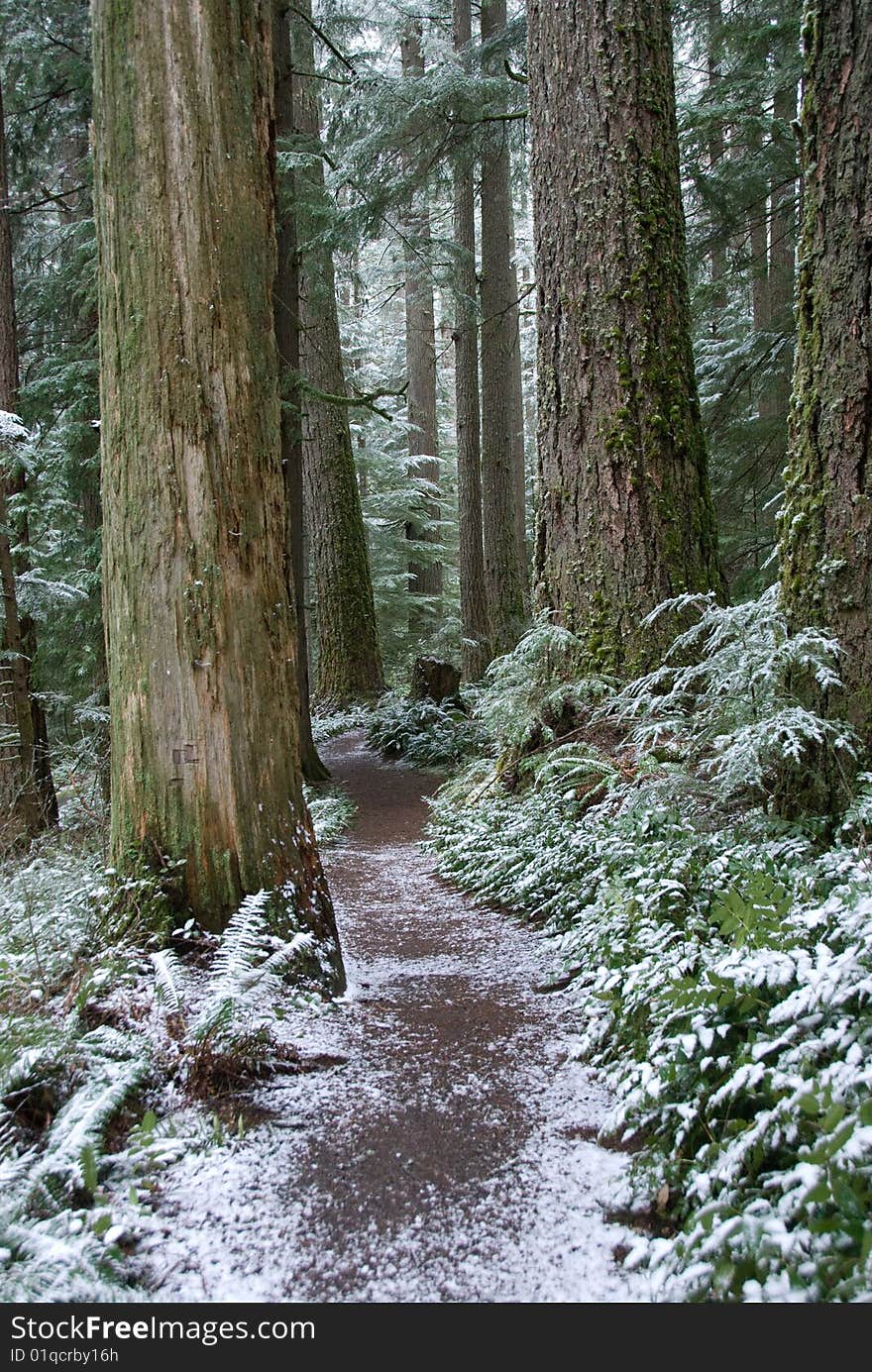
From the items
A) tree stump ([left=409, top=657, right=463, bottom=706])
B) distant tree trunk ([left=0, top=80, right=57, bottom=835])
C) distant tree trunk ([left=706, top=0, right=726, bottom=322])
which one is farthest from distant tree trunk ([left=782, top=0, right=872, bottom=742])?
tree stump ([left=409, top=657, right=463, bottom=706])

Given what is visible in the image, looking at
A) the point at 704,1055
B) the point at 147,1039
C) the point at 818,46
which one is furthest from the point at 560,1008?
the point at 818,46

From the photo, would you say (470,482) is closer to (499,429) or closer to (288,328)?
(499,429)

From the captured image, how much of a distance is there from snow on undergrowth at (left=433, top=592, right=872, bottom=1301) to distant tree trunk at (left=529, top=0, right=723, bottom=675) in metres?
0.61

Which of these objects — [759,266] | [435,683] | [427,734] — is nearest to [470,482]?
[435,683]

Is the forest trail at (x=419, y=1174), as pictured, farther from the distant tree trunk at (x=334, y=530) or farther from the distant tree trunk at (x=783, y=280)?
the distant tree trunk at (x=334, y=530)

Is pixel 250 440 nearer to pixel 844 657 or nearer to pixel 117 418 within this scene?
pixel 117 418

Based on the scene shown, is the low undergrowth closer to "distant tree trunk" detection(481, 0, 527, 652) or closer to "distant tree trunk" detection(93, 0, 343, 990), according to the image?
"distant tree trunk" detection(481, 0, 527, 652)

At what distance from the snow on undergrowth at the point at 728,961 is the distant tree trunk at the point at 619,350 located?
609 millimetres

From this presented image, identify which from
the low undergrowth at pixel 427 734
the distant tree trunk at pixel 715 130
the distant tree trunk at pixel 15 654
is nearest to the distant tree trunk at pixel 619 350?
the distant tree trunk at pixel 715 130

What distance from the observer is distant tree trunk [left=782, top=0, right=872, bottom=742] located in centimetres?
326

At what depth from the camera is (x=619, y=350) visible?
209 inches

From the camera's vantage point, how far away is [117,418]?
340 centimetres

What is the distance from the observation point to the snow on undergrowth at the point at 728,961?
5.46ft

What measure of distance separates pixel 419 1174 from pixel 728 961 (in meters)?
1.03
